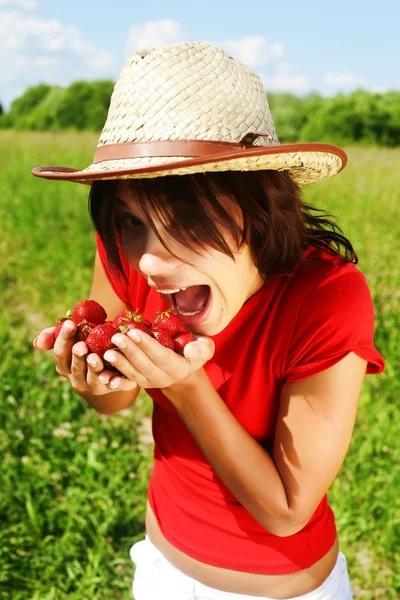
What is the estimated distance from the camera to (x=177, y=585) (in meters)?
1.32

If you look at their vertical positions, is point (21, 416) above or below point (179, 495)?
below

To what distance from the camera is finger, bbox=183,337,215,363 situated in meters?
1.04

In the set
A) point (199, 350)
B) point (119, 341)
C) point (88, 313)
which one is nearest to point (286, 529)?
point (199, 350)

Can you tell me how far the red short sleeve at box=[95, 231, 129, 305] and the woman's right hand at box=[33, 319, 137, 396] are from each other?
28 centimetres

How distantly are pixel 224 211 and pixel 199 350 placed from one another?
26 centimetres

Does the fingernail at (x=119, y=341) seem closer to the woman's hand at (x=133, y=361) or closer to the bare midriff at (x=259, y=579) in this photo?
the woman's hand at (x=133, y=361)

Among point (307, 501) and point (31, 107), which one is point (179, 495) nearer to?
point (307, 501)

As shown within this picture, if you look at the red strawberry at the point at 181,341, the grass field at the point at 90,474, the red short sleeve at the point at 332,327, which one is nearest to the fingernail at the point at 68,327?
the red strawberry at the point at 181,341

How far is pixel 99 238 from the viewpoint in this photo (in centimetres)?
134

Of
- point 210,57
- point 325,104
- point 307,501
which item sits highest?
point 325,104

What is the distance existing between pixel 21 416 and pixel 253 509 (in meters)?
2.18

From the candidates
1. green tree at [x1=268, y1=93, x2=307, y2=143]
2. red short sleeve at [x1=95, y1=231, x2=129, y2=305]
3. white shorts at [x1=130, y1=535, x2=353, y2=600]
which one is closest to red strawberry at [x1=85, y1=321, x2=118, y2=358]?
red short sleeve at [x1=95, y1=231, x2=129, y2=305]

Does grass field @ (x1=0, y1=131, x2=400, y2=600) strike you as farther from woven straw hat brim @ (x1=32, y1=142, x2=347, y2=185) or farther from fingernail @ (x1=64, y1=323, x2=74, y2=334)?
woven straw hat brim @ (x1=32, y1=142, x2=347, y2=185)

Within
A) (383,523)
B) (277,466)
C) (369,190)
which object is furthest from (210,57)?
(369,190)
